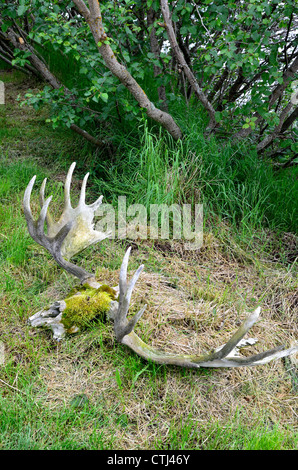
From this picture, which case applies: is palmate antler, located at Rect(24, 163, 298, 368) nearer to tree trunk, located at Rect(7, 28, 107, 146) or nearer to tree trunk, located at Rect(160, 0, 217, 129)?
tree trunk, located at Rect(7, 28, 107, 146)

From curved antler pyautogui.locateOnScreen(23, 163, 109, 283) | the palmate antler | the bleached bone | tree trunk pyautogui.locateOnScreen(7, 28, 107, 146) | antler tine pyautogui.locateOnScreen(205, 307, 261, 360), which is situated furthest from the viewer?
tree trunk pyautogui.locateOnScreen(7, 28, 107, 146)

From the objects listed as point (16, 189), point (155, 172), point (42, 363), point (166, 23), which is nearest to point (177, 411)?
point (42, 363)

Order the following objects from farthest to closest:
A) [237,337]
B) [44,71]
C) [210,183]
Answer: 1. [44,71]
2. [210,183]
3. [237,337]

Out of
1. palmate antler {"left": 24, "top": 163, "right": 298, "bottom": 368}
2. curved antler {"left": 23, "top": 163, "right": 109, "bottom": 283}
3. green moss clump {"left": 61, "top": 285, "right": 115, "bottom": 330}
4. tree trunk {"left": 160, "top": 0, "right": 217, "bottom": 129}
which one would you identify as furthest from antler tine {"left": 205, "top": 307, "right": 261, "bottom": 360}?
tree trunk {"left": 160, "top": 0, "right": 217, "bottom": 129}

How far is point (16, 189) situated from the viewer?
339 cm

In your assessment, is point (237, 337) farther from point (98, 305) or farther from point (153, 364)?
point (98, 305)

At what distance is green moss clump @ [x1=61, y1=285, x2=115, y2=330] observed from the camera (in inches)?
80.4

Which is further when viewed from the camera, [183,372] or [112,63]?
[112,63]

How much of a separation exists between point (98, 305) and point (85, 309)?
0.08 m

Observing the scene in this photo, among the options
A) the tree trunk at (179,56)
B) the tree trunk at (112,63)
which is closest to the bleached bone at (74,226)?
the tree trunk at (112,63)

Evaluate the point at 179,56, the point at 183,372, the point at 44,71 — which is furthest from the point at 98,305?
the point at 44,71

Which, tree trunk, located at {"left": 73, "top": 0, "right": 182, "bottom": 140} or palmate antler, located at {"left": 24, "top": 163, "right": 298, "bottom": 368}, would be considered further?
tree trunk, located at {"left": 73, "top": 0, "right": 182, "bottom": 140}

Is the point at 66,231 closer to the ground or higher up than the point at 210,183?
closer to the ground

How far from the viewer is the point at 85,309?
2049 mm
